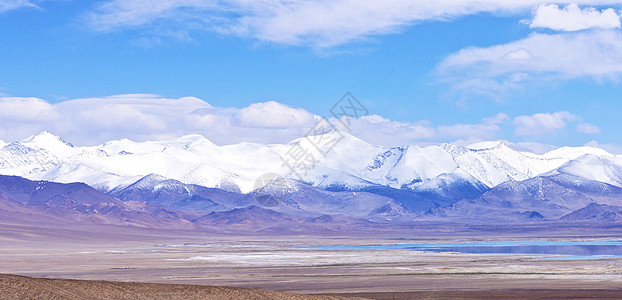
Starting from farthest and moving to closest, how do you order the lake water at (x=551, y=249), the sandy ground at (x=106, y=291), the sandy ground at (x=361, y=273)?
the lake water at (x=551, y=249), the sandy ground at (x=361, y=273), the sandy ground at (x=106, y=291)

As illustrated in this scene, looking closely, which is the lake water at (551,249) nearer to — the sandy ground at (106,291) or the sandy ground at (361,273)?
the sandy ground at (361,273)

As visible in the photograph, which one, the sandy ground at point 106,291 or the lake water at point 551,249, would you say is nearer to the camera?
the sandy ground at point 106,291

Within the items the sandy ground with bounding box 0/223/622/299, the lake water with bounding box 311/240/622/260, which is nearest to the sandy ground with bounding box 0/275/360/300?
the sandy ground with bounding box 0/223/622/299

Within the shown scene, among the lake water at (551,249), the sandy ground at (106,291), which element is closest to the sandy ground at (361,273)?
the lake water at (551,249)

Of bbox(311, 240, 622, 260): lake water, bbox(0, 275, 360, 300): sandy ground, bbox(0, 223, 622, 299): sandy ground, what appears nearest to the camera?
bbox(0, 275, 360, 300): sandy ground

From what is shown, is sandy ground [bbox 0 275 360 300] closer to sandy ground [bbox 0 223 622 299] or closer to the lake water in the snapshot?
sandy ground [bbox 0 223 622 299]

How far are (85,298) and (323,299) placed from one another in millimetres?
10195

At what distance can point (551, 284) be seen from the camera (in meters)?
59.1

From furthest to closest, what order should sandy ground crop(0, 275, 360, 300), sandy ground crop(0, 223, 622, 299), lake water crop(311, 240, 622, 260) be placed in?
1. lake water crop(311, 240, 622, 260)
2. sandy ground crop(0, 223, 622, 299)
3. sandy ground crop(0, 275, 360, 300)

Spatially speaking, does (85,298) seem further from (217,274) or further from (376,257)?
(376,257)

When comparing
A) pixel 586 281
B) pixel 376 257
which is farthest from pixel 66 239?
pixel 586 281

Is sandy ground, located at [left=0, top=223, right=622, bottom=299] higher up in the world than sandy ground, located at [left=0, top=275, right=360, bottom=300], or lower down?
→ lower down

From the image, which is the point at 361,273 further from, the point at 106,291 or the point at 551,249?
the point at 551,249

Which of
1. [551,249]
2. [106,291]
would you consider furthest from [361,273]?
[551,249]
